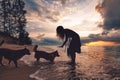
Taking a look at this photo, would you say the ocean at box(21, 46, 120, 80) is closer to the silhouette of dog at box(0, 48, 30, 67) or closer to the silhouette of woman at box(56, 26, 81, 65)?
the silhouette of woman at box(56, 26, 81, 65)

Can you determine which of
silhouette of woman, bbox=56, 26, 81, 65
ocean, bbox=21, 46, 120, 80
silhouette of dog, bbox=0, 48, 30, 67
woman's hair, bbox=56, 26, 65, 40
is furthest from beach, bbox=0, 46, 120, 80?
woman's hair, bbox=56, 26, 65, 40

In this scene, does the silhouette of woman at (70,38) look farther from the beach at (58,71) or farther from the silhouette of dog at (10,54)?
the silhouette of dog at (10,54)

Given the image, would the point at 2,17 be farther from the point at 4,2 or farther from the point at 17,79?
the point at 17,79

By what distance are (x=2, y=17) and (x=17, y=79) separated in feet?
161

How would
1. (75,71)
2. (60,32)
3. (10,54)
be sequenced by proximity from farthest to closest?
(60,32) < (10,54) < (75,71)

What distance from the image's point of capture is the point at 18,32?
58250 mm

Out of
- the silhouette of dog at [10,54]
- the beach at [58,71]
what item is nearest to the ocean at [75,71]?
the beach at [58,71]

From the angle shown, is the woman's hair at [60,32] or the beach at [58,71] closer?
the beach at [58,71]

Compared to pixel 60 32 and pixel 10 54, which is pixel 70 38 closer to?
pixel 60 32

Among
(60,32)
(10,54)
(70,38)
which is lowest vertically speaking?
(10,54)

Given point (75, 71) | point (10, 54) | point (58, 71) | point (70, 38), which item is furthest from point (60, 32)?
point (10, 54)

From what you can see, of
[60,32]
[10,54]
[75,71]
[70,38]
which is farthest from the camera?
[70,38]

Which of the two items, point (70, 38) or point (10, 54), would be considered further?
point (70, 38)

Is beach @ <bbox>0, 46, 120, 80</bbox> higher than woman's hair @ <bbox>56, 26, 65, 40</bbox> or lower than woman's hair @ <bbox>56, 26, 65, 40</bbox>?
lower
